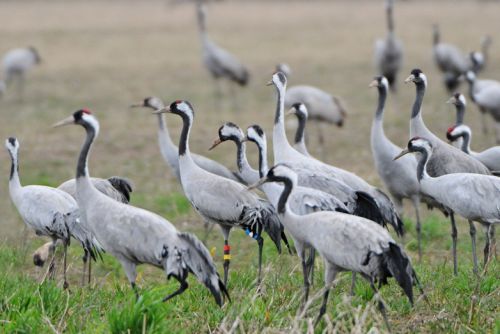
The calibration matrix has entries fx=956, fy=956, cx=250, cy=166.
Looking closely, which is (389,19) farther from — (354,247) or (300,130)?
(354,247)

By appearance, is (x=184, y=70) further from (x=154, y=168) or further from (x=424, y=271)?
(x=424, y=271)

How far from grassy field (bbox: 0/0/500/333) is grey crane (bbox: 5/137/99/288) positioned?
1.10 feet

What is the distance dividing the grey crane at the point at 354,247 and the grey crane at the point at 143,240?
587 mm

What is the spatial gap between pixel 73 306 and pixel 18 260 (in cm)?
203

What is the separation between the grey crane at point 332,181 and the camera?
6.24 metres

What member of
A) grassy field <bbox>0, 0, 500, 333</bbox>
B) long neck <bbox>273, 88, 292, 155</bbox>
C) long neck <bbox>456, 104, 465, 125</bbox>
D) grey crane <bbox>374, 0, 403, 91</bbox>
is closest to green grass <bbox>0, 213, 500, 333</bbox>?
grassy field <bbox>0, 0, 500, 333</bbox>

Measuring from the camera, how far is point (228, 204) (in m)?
6.35

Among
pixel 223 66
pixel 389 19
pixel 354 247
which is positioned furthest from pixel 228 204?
pixel 223 66

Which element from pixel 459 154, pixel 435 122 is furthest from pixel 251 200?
pixel 435 122

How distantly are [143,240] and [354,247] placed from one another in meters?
1.19

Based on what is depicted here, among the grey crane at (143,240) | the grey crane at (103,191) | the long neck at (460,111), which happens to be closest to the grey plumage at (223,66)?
the long neck at (460,111)

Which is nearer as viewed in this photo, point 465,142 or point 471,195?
point 471,195

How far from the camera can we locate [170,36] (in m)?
25.7

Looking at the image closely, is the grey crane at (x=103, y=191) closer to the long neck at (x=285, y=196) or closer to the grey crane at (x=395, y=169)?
the long neck at (x=285, y=196)
